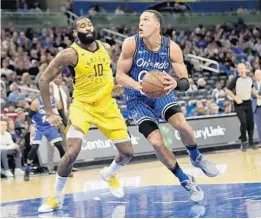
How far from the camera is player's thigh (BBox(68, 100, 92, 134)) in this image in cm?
859

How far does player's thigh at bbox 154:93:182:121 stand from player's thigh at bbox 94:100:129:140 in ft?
1.67

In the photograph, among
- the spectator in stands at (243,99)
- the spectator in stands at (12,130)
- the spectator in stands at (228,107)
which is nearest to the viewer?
the spectator in stands at (12,130)

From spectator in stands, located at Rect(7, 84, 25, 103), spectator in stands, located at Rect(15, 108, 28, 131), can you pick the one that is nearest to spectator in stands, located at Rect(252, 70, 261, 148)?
spectator in stands, located at Rect(15, 108, 28, 131)

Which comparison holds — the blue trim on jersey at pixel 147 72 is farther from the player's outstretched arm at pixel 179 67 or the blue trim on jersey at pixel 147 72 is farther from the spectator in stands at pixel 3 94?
the spectator in stands at pixel 3 94

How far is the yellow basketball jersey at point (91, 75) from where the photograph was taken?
8.67 metres

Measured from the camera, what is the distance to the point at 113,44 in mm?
23953

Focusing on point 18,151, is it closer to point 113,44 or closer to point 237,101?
point 237,101

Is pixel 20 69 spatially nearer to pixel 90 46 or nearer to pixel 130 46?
pixel 90 46

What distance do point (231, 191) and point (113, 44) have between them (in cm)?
1511

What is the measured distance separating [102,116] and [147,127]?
1.97 feet

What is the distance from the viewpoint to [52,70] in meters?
8.41

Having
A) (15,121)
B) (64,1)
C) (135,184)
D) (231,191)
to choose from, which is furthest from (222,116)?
(64,1)

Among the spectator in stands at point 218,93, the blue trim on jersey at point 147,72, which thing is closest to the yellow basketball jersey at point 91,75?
the blue trim on jersey at point 147,72

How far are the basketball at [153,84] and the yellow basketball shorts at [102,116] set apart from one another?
83 centimetres
